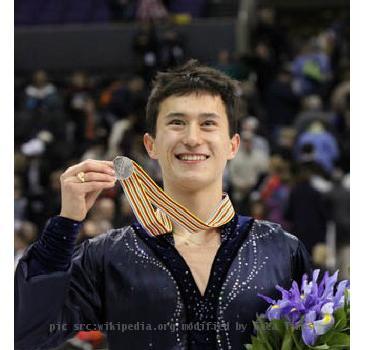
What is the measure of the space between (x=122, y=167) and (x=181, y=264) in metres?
0.38

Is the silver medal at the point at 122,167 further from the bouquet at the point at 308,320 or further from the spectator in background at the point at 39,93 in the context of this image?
the spectator in background at the point at 39,93

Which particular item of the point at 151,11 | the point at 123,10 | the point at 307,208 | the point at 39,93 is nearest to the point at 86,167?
the point at 307,208

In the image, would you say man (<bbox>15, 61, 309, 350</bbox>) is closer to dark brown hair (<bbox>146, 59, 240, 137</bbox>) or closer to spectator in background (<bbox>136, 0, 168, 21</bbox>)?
dark brown hair (<bbox>146, 59, 240, 137</bbox>)

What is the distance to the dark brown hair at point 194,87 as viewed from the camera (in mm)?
3268

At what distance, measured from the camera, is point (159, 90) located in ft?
10.8

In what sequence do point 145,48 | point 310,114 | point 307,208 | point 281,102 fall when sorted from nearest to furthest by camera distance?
point 307,208, point 310,114, point 145,48, point 281,102

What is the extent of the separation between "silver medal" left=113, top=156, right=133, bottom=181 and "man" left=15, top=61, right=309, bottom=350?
0.04m

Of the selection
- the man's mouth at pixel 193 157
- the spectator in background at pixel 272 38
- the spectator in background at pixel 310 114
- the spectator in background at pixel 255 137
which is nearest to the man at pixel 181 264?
the man's mouth at pixel 193 157

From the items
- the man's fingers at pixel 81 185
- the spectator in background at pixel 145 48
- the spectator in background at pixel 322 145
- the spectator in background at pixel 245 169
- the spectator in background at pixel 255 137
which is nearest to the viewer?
the man's fingers at pixel 81 185

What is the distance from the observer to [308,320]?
304 cm

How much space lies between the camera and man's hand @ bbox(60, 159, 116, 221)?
2.94 metres

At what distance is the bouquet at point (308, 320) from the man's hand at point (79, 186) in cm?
65

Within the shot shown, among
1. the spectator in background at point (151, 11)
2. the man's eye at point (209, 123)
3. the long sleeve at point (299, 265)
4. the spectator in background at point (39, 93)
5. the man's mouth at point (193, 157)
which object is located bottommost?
the long sleeve at point (299, 265)

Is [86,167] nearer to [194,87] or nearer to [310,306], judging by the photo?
[194,87]
